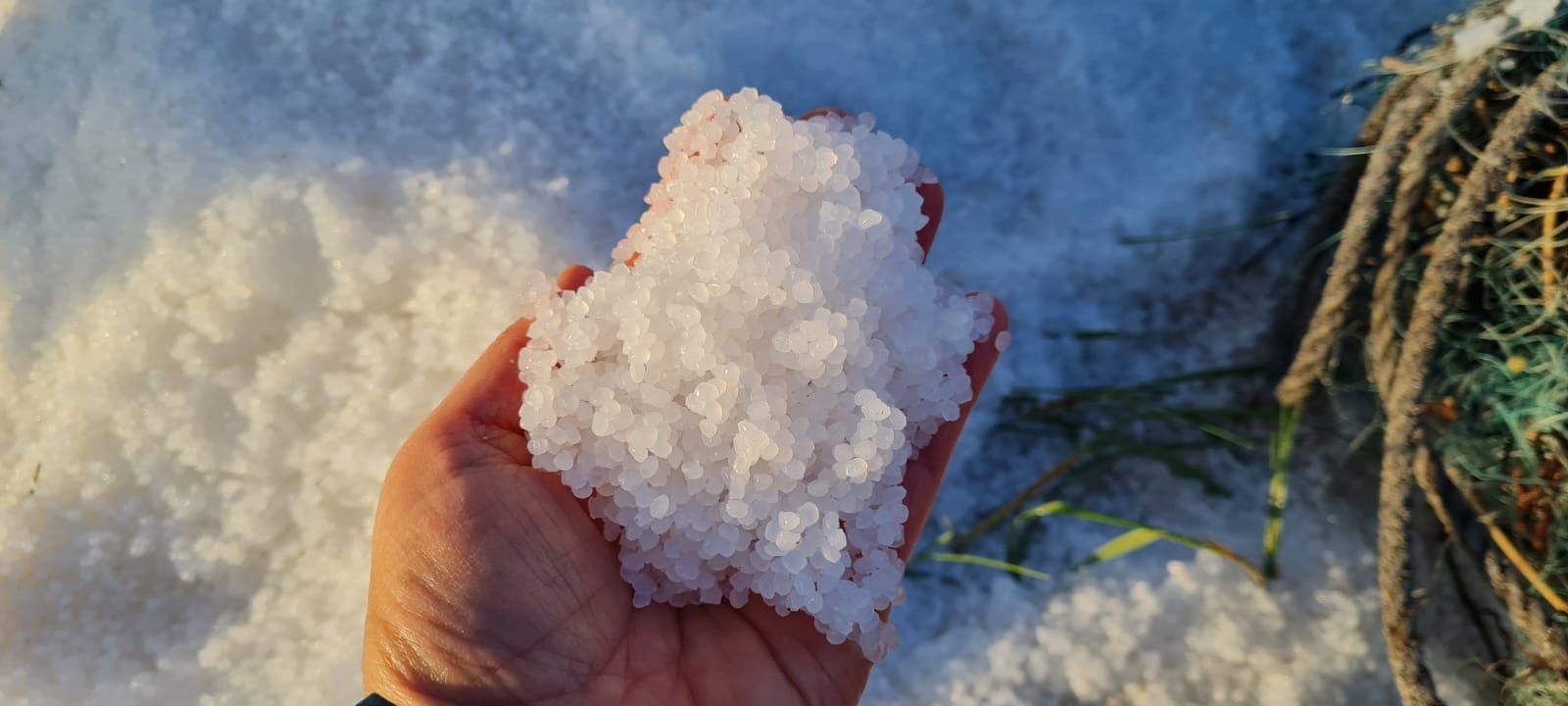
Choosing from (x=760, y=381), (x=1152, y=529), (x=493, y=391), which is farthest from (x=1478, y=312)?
(x=493, y=391)

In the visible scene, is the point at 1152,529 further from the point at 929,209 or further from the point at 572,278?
the point at 572,278

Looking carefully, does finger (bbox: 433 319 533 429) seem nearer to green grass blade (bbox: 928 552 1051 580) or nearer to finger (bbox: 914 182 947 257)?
finger (bbox: 914 182 947 257)

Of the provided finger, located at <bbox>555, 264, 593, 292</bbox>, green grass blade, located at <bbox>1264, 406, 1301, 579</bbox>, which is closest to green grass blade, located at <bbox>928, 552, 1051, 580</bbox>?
green grass blade, located at <bbox>1264, 406, 1301, 579</bbox>

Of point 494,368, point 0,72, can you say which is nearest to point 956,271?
point 494,368

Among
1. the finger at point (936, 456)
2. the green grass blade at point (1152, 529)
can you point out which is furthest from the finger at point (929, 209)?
the green grass blade at point (1152, 529)

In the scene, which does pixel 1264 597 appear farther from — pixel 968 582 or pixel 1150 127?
pixel 1150 127
